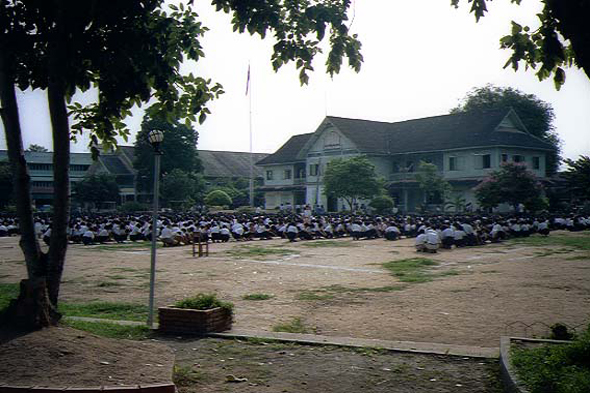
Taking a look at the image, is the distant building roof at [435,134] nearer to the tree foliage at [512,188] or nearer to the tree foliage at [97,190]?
the tree foliage at [512,188]

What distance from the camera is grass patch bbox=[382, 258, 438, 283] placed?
43.6ft

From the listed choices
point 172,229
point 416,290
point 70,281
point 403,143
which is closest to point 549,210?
point 403,143

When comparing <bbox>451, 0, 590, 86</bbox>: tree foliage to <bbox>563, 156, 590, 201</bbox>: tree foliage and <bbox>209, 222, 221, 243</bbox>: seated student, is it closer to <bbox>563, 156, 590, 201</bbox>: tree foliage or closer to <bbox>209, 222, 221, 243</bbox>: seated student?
<bbox>563, 156, 590, 201</bbox>: tree foliage

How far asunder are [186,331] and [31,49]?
4.11 m

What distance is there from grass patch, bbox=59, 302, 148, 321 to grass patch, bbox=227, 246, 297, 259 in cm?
909

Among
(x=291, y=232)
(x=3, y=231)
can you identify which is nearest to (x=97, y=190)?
(x=3, y=231)

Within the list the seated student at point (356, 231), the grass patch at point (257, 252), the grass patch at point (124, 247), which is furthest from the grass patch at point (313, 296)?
the seated student at point (356, 231)

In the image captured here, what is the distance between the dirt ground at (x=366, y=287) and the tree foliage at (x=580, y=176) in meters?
2.04

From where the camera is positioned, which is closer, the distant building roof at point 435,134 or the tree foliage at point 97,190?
the distant building roof at point 435,134

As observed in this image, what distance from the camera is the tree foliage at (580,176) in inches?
271

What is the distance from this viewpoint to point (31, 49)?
7074 millimetres

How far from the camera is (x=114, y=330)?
305 inches

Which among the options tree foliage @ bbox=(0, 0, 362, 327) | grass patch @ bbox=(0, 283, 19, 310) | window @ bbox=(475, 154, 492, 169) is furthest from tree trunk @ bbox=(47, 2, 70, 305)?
window @ bbox=(475, 154, 492, 169)

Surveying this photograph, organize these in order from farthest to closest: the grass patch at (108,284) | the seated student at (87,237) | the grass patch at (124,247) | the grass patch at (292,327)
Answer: the seated student at (87,237) → the grass patch at (124,247) → the grass patch at (108,284) → the grass patch at (292,327)
